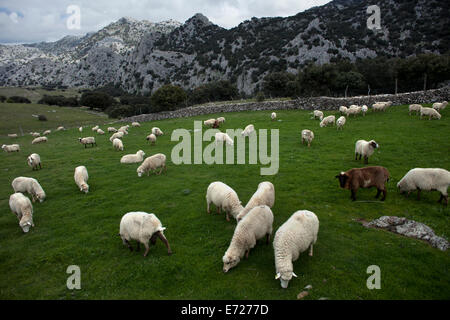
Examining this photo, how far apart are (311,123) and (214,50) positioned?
107718 mm

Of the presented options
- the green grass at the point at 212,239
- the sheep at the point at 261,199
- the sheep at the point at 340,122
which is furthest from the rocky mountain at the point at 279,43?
the sheep at the point at 261,199

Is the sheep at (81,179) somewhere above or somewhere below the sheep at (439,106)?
below

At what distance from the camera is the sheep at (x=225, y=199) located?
9.95 m

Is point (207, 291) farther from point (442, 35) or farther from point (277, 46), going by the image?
point (277, 46)

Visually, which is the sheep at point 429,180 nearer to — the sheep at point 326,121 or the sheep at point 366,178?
the sheep at point 366,178

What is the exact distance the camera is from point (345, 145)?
774 inches

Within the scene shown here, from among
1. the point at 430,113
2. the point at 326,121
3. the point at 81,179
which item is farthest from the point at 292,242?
the point at 430,113

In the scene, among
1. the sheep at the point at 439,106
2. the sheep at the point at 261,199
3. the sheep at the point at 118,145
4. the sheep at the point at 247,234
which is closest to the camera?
the sheep at the point at 247,234

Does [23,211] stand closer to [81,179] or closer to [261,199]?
[81,179]

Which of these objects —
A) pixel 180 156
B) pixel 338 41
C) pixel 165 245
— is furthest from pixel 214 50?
pixel 165 245

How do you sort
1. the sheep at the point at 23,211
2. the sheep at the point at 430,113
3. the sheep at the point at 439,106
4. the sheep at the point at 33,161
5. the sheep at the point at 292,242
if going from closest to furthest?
1. the sheep at the point at 292,242
2. the sheep at the point at 23,211
3. the sheep at the point at 33,161
4. the sheep at the point at 430,113
5. the sheep at the point at 439,106

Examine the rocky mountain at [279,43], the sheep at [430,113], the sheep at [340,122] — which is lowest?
the sheep at [340,122]

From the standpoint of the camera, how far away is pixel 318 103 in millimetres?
37281

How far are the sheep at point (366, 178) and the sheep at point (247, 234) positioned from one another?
4764mm
